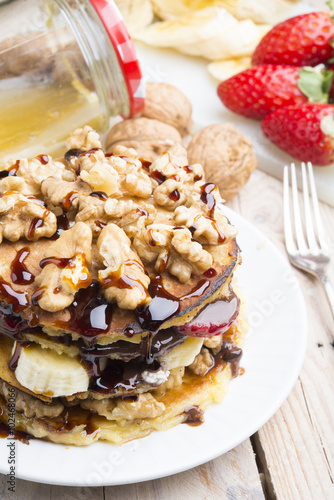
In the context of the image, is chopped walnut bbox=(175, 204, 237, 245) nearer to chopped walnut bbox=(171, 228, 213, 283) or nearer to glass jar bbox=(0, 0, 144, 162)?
chopped walnut bbox=(171, 228, 213, 283)

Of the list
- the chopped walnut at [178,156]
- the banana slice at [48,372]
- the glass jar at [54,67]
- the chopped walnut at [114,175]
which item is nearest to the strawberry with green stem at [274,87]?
the glass jar at [54,67]

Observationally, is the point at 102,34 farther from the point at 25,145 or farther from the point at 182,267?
the point at 182,267

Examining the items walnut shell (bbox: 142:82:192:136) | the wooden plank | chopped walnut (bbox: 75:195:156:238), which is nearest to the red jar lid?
walnut shell (bbox: 142:82:192:136)

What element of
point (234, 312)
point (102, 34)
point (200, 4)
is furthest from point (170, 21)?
point (234, 312)

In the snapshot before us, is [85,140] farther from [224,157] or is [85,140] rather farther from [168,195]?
[224,157]

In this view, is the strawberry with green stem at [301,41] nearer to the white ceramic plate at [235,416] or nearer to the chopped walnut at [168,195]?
the white ceramic plate at [235,416]

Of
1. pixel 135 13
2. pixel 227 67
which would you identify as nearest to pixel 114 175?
pixel 227 67
